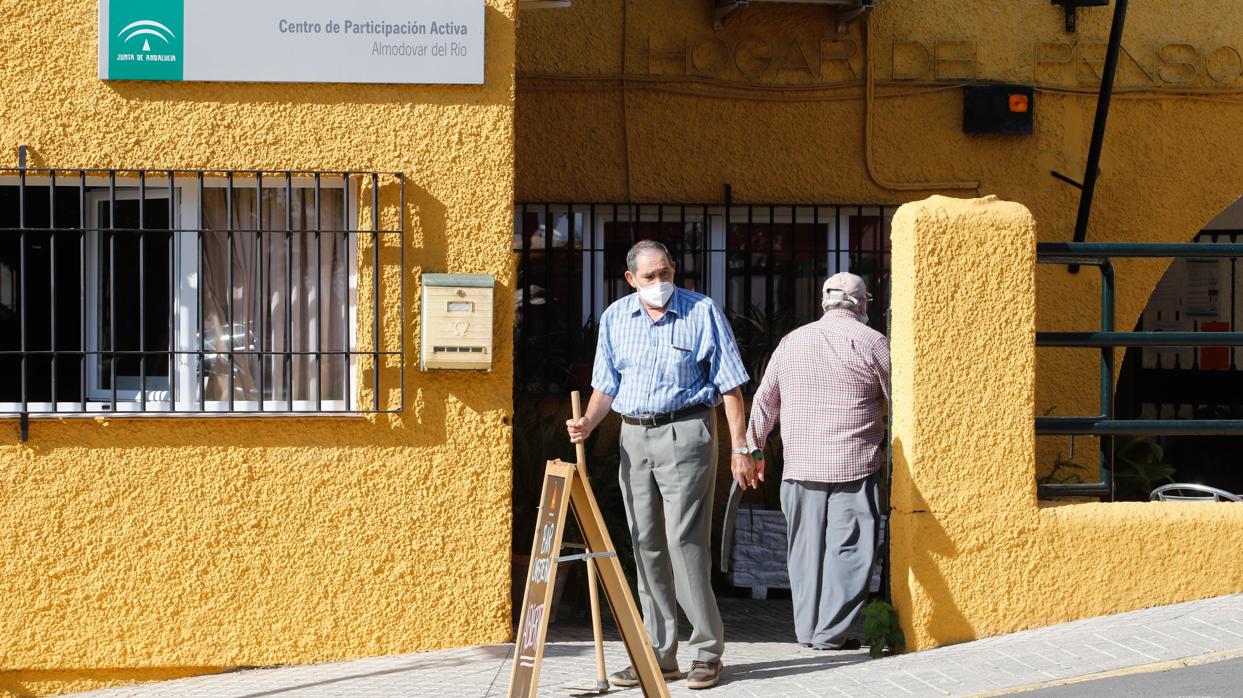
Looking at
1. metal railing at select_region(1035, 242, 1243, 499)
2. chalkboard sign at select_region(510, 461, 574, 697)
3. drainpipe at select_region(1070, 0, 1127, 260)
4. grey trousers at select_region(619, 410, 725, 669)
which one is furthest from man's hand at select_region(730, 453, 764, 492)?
drainpipe at select_region(1070, 0, 1127, 260)

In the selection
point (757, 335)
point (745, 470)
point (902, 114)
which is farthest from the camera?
point (902, 114)

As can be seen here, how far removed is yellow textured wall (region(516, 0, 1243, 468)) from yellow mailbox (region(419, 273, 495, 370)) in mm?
2741

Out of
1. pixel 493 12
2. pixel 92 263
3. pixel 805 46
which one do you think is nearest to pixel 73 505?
pixel 92 263

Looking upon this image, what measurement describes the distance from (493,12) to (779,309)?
3.36 metres

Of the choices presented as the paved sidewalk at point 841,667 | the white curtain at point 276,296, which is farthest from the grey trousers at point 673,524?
the white curtain at point 276,296

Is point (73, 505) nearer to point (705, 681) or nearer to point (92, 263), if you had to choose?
point (92, 263)

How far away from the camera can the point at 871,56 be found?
8711 millimetres

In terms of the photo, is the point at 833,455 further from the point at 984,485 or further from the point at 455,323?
the point at 455,323

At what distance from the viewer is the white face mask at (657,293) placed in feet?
18.2

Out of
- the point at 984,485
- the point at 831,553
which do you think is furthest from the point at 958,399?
the point at 831,553

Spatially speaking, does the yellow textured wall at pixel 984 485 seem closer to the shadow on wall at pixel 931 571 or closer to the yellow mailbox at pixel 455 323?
the shadow on wall at pixel 931 571

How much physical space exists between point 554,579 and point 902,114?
4974mm

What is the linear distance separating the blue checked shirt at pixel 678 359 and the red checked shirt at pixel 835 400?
0.41m

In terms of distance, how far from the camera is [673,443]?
5488 millimetres
